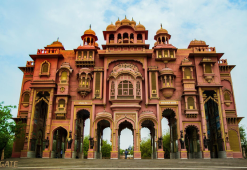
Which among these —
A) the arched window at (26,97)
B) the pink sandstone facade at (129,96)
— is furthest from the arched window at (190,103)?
the arched window at (26,97)

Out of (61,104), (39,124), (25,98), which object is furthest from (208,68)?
(25,98)

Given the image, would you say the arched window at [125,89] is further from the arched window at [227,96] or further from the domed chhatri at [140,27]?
the arched window at [227,96]

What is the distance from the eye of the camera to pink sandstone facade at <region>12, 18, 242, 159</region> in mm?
26156

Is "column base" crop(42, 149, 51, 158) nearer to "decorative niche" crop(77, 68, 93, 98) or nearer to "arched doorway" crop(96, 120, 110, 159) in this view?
"arched doorway" crop(96, 120, 110, 159)

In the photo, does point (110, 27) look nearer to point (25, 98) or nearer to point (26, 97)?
point (26, 97)

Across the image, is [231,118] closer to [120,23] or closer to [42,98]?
[120,23]

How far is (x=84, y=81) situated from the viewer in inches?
1105

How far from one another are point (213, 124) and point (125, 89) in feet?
40.6

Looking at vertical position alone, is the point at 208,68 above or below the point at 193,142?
above

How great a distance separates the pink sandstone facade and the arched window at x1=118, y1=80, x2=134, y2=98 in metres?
0.12

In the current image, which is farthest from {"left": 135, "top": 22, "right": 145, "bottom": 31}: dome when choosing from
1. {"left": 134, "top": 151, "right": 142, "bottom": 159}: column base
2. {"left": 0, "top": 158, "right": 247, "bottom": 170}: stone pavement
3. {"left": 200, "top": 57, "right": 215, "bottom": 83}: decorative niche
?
{"left": 0, "top": 158, "right": 247, "bottom": 170}: stone pavement

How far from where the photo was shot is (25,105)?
95.2ft

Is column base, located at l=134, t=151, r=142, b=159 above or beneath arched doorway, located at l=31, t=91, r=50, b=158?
beneath

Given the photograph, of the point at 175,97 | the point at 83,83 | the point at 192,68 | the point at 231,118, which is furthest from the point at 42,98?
the point at 231,118
